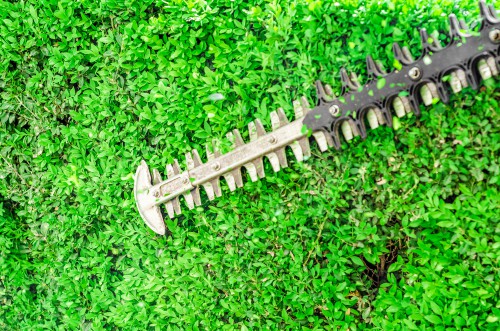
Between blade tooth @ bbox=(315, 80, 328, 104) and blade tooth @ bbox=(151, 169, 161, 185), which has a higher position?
blade tooth @ bbox=(315, 80, 328, 104)

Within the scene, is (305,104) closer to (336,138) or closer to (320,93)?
(320,93)

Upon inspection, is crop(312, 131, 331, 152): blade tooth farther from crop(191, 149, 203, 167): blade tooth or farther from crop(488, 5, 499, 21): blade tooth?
crop(488, 5, 499, 21): blade tooth

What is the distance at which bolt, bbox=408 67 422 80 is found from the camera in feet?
8.43

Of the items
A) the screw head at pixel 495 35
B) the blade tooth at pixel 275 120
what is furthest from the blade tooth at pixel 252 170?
the screw head at pixel 495 35

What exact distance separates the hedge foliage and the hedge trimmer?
15 cm

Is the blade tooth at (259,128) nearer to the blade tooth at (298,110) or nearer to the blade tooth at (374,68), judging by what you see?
the blade tooth at (298,110)

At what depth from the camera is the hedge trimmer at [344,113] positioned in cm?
247

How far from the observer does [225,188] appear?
11.5 ft

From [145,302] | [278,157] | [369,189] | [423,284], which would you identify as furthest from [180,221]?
[423,284]

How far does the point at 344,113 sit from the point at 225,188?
0.98 m

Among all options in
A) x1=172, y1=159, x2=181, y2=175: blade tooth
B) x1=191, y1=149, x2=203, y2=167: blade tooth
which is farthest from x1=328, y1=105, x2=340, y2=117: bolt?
x1=172, y1=159, x2=181, y2=175: blade tooth

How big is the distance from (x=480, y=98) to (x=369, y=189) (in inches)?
A: 28.5

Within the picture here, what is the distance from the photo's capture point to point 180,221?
3.79 metres

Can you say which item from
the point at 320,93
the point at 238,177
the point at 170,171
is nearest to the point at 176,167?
the point at 170,171
